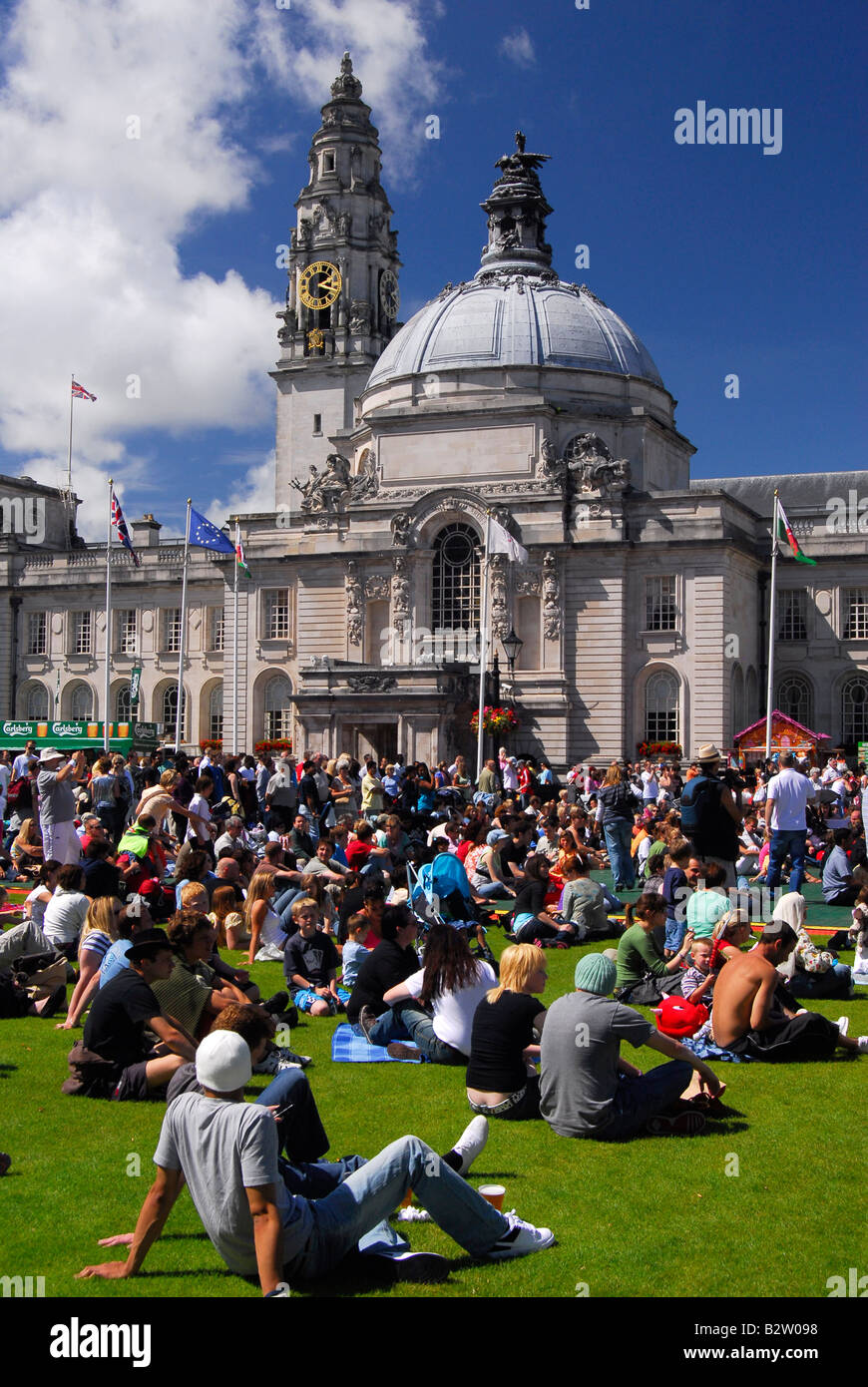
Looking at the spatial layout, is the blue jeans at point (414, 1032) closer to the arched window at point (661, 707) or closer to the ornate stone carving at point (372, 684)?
the ornate stone carving at point (372, 684)

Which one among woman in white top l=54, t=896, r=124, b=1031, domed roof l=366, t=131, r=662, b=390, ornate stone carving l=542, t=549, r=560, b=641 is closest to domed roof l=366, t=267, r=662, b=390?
domed roof l=366, t=131, r=662, b=390

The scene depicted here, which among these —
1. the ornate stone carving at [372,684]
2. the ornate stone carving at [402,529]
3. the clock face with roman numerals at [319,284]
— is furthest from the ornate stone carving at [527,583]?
the clock face with roman numerals at [319,284]

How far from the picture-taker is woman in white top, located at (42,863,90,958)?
1538 cm

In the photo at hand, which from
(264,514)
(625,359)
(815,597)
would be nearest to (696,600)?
(815,597)

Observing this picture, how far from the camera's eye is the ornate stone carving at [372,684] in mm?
48312

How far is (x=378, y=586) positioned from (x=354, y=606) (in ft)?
4.13

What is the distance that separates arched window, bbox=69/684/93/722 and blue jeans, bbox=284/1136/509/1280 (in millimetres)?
59197

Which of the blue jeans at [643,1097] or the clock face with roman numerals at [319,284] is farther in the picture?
the clock face with roman numerals at [319,284]

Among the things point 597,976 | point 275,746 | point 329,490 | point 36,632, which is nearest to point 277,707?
point 275,746

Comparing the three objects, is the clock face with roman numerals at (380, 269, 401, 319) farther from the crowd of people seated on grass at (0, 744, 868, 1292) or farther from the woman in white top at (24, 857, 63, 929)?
the woman in white top at (24, 857, 63, 929)

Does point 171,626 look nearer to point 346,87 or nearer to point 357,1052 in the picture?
point 346,87

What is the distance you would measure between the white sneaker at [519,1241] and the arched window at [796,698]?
158ft
